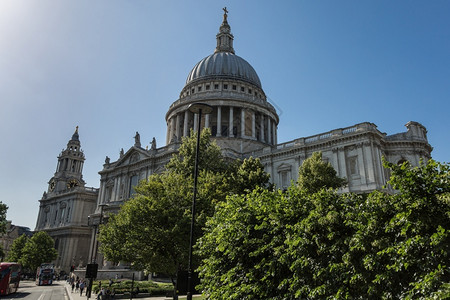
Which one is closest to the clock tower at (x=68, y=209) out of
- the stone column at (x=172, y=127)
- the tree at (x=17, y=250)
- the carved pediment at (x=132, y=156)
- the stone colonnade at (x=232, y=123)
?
the tree at (x=17, y=250)

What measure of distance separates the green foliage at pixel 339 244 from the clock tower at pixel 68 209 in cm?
6441

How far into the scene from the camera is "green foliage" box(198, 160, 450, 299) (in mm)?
7707

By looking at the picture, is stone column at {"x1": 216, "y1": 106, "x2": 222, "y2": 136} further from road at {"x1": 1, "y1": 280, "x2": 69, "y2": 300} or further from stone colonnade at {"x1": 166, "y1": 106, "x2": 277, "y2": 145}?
road at {"x1": 1, "y1": 280, "x2": 69, "y2": 300}

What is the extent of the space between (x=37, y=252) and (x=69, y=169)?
103 feet

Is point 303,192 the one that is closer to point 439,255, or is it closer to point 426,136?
point 439,255

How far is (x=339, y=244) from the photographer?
9.33 m

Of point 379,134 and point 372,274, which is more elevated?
point 379,134

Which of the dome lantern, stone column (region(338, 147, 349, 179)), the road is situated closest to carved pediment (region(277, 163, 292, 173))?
stone column (region(338, 147, 349, 179))

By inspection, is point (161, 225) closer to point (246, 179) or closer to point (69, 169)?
point (246, 179)

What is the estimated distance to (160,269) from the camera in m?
20.2

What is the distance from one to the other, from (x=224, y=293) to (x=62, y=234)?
77.3 metres

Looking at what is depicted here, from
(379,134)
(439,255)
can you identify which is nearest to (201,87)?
(379,134)

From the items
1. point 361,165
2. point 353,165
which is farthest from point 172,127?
point 361,165

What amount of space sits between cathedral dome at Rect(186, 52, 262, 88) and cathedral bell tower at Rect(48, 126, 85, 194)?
40.8 m
